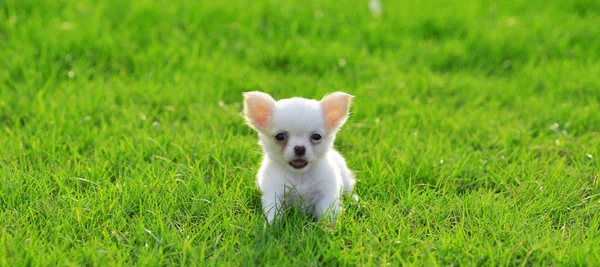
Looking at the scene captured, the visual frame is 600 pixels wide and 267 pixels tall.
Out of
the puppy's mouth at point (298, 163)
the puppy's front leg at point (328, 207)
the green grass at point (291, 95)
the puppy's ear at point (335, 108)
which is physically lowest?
the green grass at point (291, 95)

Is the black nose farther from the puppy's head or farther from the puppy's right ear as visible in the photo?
the puppy's right ear

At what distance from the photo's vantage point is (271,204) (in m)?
3.94

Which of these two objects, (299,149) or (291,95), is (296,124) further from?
(291,95)

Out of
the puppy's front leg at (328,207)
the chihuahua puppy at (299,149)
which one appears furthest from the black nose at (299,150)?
the puppy's front leg at (328,207)

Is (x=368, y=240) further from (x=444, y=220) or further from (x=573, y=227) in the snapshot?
(x=573, y=227)

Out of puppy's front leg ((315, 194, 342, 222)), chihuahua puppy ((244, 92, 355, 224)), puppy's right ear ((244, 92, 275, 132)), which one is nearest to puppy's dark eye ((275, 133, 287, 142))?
chihuahua puppy ((244, 92, 355, 224))

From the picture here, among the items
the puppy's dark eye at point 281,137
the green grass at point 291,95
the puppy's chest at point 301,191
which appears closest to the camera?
the green grass at point 291,95

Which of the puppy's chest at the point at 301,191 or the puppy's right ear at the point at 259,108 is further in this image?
the puppy's chest at the point at 301,191

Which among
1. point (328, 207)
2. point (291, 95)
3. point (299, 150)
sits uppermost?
point (299, 150)

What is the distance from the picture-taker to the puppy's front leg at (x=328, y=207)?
3.86 meters

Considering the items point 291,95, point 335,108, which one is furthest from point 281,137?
point 291,95

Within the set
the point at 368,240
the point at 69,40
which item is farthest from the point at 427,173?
the point at 69,40

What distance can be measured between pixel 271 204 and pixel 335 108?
645mm

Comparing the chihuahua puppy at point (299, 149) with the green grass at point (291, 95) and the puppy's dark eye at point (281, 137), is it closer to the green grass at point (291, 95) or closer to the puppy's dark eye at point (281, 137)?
the puppy's dark eye at point (281, 137)
